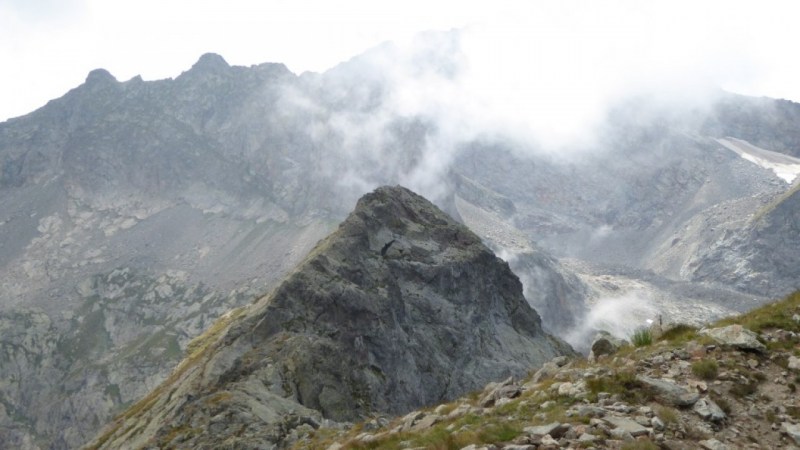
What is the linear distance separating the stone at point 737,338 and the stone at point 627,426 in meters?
6.44

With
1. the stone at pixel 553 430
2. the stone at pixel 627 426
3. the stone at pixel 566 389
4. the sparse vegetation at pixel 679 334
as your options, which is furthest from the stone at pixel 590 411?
the sparse vegetation at pixel 679 334

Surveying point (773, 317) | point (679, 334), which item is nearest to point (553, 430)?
point (679, 334)

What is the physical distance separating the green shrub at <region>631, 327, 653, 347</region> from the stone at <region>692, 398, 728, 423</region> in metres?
7.78

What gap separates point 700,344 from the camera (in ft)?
66.9

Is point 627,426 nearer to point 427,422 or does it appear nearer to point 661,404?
point 661,404

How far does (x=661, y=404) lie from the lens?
16891mm

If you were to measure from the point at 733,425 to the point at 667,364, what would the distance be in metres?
3.67

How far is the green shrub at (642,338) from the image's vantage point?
24625 millimetres

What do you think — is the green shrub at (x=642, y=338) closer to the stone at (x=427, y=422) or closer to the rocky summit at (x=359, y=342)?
the stone at (x=427, y=422)

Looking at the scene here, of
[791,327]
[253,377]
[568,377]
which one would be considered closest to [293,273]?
[253,377]

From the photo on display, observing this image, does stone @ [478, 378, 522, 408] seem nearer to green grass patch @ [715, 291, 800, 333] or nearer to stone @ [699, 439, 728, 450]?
stone @ [699, 439, 728, 450]

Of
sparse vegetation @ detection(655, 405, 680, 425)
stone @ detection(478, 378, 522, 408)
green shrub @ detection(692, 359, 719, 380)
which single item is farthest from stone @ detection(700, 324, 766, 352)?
stone @ detection(478, 378, 522, 408)

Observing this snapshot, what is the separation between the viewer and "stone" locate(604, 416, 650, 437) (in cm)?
1494

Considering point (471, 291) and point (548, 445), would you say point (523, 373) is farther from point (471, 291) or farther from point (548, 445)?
point (548, 445)
